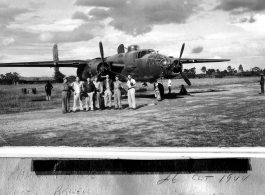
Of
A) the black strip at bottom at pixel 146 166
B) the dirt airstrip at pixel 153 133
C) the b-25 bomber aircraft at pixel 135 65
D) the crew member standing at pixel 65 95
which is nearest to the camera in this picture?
the black strip at bottom at pixel 146 166

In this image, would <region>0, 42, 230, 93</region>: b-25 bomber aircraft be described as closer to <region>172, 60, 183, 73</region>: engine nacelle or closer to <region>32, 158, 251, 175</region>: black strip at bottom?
<region>172, 60, 183, 73</region>: engine nacelle

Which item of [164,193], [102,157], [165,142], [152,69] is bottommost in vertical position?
[165,142]

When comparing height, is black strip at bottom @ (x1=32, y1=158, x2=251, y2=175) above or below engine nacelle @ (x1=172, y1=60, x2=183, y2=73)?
below

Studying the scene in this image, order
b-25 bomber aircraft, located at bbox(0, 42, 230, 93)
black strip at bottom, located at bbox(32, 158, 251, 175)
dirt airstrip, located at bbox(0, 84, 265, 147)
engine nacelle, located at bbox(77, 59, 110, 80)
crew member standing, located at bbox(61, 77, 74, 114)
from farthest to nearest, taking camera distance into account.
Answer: engine nacelle, located at bbox(77, 59, 110, 80) → b-25 bomber aircraft, located at bbox(0, 42, 230, 93) → crew member standing, located at bbox(61, 77, 74, 114) → dirt airstrip, located at bbox(0, 84, 265, 147) → black strip at bottom, located at bbox(32, 158, 251, 175)

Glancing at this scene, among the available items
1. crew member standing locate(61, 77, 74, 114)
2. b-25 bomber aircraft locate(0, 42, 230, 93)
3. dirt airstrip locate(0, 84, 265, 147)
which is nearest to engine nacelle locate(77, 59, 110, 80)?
b-25 bomber aircraft locate(0, 42, 230, 93)

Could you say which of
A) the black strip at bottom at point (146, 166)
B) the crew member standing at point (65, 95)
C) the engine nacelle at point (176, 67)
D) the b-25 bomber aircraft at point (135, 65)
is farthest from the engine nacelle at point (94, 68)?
the black strip at bottom at point (146, 166)

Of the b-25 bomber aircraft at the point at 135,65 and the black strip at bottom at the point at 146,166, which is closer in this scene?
the black strip at bottom at the point at 146,166

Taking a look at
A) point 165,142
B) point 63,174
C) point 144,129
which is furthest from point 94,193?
point 144,129

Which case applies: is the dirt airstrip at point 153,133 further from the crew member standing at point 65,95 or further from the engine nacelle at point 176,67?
the engine nacelle at point 176,67

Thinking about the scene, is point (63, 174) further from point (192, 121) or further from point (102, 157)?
point (192, 121)

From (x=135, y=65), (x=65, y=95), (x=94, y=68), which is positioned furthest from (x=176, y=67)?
(x=65, y=95)

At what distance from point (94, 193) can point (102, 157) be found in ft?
1.48

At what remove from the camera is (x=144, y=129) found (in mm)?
10336

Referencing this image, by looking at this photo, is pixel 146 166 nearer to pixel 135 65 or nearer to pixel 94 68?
pixel 135 65
